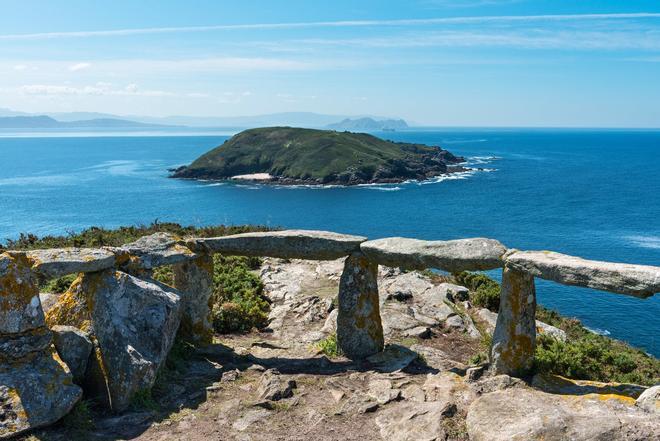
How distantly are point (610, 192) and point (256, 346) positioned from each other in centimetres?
14215

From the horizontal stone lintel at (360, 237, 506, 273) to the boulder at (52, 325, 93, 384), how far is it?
7.58 metres

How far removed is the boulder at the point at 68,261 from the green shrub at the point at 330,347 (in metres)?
6.66

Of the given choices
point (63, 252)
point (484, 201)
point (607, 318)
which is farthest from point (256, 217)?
point (63, 252)

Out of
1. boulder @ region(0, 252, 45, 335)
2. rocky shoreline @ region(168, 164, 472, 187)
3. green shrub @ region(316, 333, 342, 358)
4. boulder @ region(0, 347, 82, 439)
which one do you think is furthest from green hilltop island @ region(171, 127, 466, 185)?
boulder @ region(0, 347, 82, 439)

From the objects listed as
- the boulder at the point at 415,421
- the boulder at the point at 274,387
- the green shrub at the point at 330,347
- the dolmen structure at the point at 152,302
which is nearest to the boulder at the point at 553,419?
the boulder at the point at 415,421

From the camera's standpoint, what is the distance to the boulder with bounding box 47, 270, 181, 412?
39.5 feet

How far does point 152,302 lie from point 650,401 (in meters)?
11.1

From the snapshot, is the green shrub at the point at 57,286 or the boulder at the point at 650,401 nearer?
the boulder at the point at 650,401

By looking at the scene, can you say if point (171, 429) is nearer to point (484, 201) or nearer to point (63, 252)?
point (63, 252)

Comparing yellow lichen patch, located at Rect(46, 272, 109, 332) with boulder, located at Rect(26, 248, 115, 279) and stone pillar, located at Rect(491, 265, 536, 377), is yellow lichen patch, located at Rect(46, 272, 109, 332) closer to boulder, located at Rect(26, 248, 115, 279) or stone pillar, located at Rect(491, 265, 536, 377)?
boulder, located at Rect(26, 248, 115, 279)

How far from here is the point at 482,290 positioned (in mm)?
21422

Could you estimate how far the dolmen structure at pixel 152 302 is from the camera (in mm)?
11062

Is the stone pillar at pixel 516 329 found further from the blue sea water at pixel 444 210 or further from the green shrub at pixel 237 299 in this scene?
the blue sea water at pixel 444 210

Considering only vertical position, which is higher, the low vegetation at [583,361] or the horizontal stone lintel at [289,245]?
the horizontal stone lintel at [289,245]
